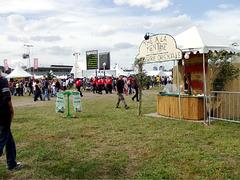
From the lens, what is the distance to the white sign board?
8.37m

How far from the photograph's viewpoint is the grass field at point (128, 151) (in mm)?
4145

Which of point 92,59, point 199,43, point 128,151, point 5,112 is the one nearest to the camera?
point 5,112

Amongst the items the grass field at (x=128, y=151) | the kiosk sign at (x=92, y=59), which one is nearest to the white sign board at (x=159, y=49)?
the grass field at (x=128, y=151)

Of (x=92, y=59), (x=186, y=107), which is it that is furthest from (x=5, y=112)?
(x=92, y=59)

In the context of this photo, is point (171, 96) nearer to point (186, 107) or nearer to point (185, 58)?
point (186, 107)

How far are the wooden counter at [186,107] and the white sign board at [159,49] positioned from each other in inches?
61.6

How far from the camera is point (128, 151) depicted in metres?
5.36

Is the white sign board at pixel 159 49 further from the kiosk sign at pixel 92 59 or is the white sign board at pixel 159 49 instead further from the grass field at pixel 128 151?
the kiosk sign at pixel 92 59

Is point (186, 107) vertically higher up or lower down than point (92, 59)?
lower down

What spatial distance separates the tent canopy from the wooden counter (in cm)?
177

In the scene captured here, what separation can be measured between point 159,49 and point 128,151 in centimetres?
473

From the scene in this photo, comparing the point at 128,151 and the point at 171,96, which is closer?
the point at 128,151

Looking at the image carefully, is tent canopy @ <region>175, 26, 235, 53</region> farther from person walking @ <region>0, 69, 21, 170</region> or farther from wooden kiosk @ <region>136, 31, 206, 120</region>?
person walking @ <region>0, 69, 21, 170</region>

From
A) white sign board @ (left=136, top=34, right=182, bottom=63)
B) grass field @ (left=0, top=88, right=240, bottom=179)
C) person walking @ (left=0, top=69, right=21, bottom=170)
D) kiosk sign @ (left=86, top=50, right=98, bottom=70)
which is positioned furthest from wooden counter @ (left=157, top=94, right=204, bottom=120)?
kiosk sign @ (left=86, top=50, right=98, bottom=70)
